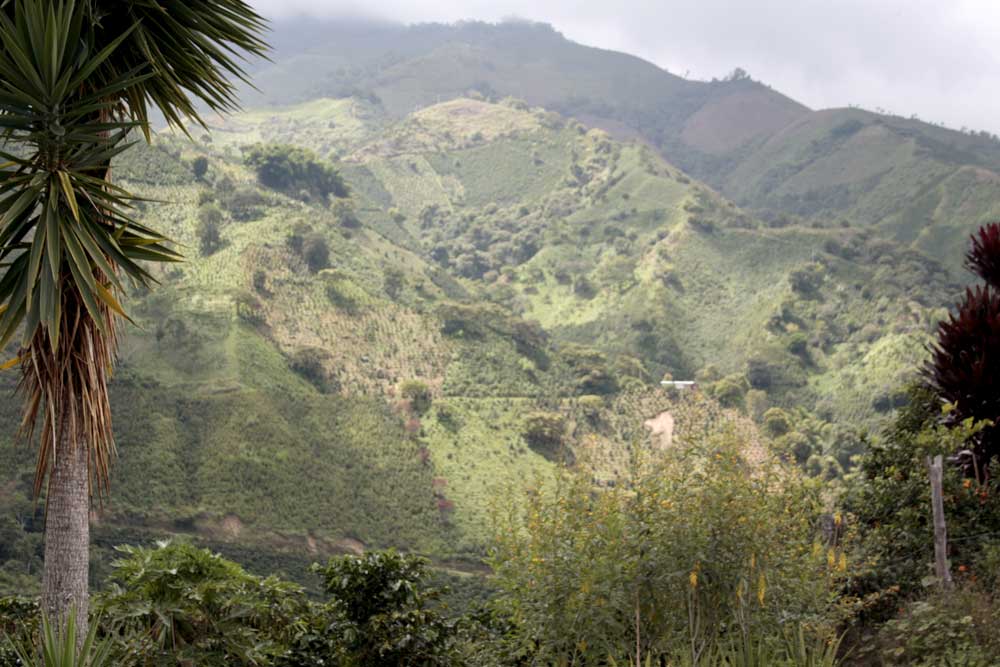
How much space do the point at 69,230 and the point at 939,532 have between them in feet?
16.4

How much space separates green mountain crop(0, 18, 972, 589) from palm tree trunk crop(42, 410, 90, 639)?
4.36 ft

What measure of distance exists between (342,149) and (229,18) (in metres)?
100

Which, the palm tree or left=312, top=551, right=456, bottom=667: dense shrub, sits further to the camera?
left=312, top=551, right=456, bottom=667: dense shrub

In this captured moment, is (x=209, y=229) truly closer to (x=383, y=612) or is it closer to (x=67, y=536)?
(x=383, y=612)

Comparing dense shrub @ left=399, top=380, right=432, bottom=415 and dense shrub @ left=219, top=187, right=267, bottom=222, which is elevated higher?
dense shrub @ left=219, top=187, right=267, bottom=222

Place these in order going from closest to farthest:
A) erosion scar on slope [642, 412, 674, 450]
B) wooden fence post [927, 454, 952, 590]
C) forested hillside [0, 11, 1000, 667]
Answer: forested hillside [0, 11, 1000, 667] < wooden fence post [927, 454, 952, 590] < erosion scar on slope [642, 412, 674, 450]

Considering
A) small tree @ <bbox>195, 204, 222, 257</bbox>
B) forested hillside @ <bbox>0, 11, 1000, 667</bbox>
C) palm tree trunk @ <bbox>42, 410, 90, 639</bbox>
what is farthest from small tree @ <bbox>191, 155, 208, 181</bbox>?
palm tree trunk @ <bbox>42, 410, 90, 639</bbox>

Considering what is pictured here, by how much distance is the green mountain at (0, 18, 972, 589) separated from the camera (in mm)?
27359

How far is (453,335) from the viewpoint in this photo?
148 ft

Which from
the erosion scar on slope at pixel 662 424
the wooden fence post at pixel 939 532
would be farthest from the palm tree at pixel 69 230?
the erosion scar on slope at pixel 662 424

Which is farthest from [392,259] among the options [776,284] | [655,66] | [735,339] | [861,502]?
[655,66]

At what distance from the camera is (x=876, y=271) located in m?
59.8

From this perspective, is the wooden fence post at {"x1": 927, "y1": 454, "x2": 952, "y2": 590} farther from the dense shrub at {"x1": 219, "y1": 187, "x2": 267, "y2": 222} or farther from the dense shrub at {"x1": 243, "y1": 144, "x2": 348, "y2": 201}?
the dense shrub at {"x1": 243, "y1": 144, "x2": 348, "y2": 201}

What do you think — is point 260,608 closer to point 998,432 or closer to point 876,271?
point 998,432
